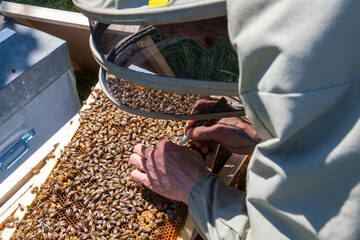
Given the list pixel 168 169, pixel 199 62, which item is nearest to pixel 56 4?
pixel 168 169

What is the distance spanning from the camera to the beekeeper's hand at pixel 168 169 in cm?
210

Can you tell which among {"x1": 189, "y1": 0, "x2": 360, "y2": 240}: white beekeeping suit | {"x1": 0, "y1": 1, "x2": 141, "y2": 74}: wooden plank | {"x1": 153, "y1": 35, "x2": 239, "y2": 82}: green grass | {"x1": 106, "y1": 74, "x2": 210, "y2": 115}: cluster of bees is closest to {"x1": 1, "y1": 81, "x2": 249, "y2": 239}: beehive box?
{"x1": 106, "y1": 74, "x2": 210, "y2": 115}: cluster of bees

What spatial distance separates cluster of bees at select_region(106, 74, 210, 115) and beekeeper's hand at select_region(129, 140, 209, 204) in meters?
0.33

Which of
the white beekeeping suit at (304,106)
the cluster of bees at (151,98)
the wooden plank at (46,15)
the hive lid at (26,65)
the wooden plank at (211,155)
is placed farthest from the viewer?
the wooden plank at (46,15)

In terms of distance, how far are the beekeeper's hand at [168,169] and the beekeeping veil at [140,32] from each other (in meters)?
0.30

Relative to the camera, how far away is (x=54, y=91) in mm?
3309

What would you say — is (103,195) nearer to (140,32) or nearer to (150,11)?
(140,32)

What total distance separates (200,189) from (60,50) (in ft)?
6.47

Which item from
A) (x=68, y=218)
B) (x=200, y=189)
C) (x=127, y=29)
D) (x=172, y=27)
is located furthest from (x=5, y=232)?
(x=172, y=27)

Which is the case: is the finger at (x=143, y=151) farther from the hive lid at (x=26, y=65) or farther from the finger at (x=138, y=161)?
the hive lid at (x=26, y=65)

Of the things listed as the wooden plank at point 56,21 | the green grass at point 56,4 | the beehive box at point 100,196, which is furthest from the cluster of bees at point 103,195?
the green grass at point 56,4

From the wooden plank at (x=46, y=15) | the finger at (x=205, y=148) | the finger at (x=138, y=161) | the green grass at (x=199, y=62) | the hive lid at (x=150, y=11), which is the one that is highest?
the hive lid at (x=150, y=11)

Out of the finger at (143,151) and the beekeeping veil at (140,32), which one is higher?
the beekeeping veil at (140,32)

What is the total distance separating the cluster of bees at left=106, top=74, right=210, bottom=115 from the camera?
6.35 ft
